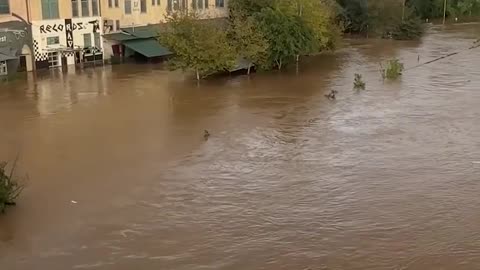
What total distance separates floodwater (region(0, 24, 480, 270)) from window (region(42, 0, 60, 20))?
20.1 ft

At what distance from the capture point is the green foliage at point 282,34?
3938 centimetres

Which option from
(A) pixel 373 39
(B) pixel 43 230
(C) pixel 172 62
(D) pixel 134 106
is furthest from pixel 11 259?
(A) pixel 373 39

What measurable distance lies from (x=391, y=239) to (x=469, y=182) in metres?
4.87

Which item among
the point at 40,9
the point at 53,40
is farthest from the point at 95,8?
the point at 40,9

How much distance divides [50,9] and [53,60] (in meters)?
2.93

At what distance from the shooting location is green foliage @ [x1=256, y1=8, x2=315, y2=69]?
39.4 metres

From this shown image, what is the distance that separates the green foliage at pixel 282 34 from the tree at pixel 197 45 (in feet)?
12.1

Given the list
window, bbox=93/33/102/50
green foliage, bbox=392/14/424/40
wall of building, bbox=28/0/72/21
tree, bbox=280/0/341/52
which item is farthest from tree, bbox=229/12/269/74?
green foliage, bbox=392/14/424/40

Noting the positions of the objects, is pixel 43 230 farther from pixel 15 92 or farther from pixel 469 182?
pixel 15 92

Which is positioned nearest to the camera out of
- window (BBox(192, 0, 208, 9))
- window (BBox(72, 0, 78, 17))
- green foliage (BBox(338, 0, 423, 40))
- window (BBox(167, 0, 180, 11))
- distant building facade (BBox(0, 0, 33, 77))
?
distant building facade (BBox(0, 0, 33, 77))

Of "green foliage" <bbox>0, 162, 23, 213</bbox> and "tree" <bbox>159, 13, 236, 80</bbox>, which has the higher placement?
"tree" <bbox>159, 13, 236, 80</bbox>

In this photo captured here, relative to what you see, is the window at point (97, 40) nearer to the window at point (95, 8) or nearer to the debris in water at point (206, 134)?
the window at point (95, 8)

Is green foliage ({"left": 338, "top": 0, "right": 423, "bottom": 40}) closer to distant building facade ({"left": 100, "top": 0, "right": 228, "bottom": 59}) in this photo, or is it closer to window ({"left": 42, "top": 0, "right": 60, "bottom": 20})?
distant building facade ({"left": 100, "top": 0, "right": 228, "bottom": 59})

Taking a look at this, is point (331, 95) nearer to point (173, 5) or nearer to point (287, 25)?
point (287, 25)
